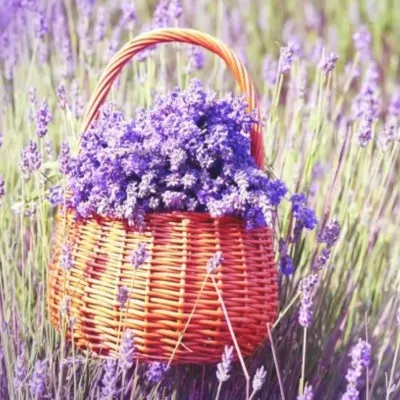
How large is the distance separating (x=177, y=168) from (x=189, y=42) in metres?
0.34

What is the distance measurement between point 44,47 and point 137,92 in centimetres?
37

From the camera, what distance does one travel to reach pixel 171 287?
1865 mm

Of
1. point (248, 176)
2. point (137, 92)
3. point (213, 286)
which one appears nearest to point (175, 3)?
point (137, 92)

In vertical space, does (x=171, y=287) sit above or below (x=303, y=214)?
below

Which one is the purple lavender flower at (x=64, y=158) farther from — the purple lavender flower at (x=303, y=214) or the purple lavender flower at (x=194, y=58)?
the purple lavender flower at (x=194, y=58)

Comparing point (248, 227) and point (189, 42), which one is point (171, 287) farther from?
point (189, 42)

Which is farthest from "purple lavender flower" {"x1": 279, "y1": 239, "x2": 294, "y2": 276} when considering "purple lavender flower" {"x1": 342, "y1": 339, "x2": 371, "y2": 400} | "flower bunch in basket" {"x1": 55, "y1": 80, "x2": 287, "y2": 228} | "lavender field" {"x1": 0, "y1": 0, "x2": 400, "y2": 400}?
"purple lavender flower" {"x1": 342, "y1": 339, "x2": 371, "y2": 400}

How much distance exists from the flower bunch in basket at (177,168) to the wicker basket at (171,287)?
4 centimetres

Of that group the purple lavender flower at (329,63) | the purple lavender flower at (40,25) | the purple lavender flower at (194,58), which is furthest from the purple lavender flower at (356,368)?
the purple lavender flower at (40,25)

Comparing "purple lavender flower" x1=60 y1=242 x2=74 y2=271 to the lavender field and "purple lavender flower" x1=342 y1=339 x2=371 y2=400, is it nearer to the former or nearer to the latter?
the lavender field

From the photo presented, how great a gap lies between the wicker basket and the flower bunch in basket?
0.04 meters

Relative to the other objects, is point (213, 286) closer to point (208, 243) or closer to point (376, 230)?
point (208, 243)

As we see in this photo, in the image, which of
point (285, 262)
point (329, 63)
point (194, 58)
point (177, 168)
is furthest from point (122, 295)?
point (194, 58)

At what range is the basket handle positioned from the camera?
202cm
